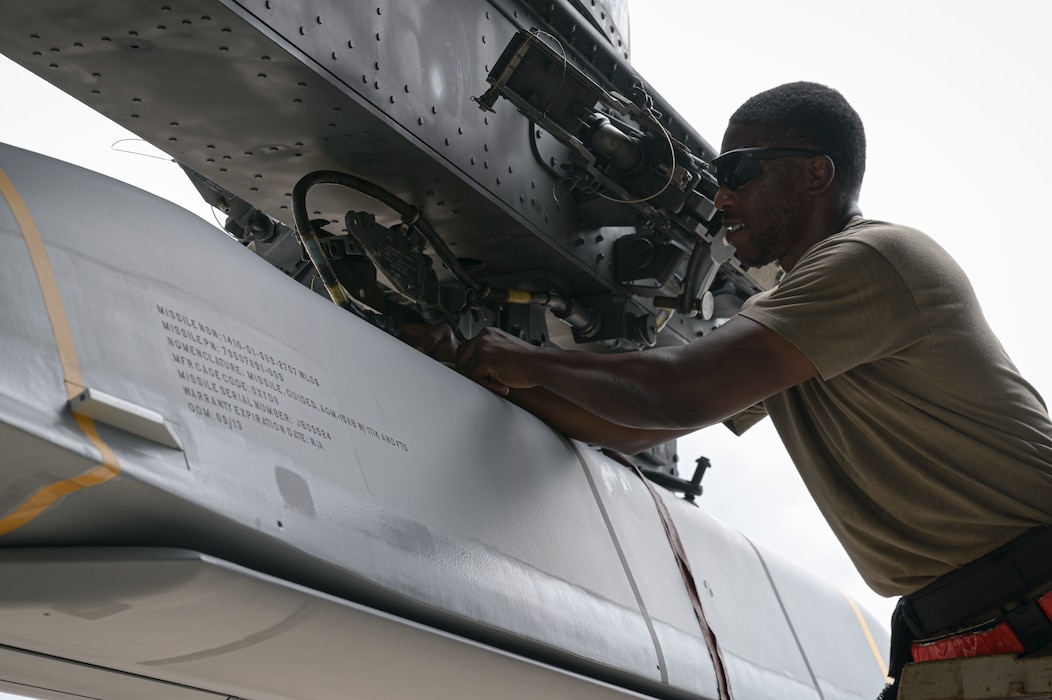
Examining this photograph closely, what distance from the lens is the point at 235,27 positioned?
82.0 inches

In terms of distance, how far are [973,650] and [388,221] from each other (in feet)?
5.32

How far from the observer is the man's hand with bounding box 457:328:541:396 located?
2475mm

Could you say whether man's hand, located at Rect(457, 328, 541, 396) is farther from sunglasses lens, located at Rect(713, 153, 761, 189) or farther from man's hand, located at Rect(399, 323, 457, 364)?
sunglasses lens, located at Rect(713, 153, 761, 189)

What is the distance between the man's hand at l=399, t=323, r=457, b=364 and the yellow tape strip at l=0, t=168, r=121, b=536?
1.22 meters

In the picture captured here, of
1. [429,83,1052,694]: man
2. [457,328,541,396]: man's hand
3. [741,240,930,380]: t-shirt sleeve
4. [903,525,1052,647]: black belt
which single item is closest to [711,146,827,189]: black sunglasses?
[429,83,1052,694]: man

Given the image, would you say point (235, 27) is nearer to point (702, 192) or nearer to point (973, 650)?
point (702, 192)

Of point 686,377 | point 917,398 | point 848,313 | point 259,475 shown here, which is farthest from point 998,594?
point 259,475

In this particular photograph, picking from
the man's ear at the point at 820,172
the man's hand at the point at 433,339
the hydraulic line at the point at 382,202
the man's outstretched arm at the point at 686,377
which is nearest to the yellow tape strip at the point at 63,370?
the hydraulic line at the point at 382,202

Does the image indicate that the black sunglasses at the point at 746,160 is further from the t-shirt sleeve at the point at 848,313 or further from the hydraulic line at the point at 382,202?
the hydraulic line at the point at 382,202

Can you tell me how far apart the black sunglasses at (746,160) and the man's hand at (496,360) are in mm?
601

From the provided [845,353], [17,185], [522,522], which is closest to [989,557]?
[845,353]

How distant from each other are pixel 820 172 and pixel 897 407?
0.60m

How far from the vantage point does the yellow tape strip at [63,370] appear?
4.59 feet

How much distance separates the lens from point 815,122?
101 inches
